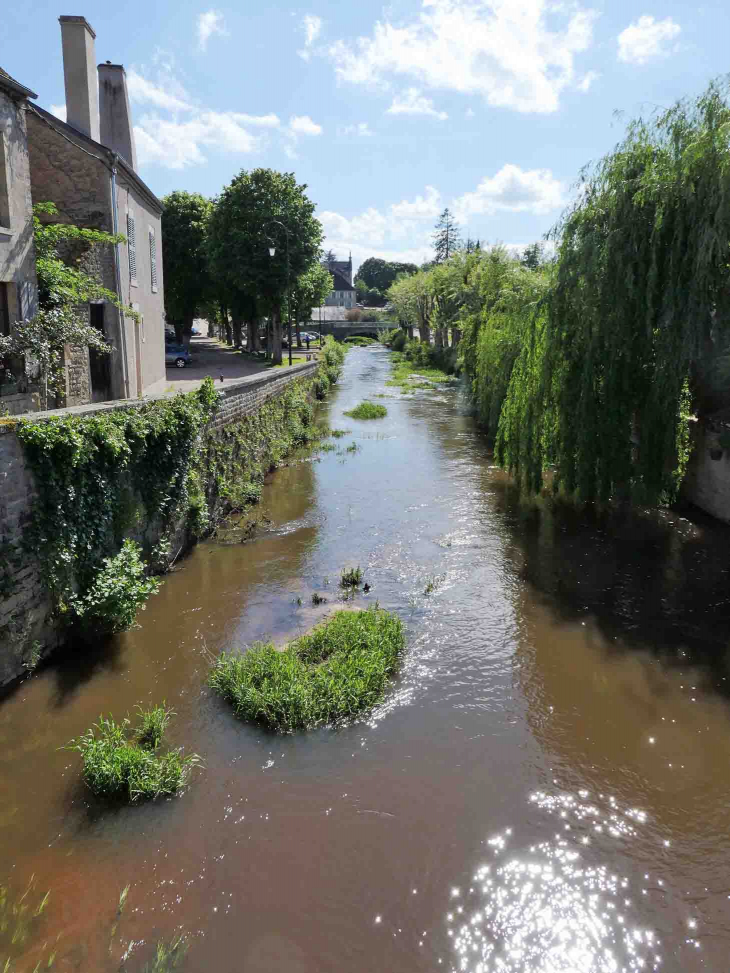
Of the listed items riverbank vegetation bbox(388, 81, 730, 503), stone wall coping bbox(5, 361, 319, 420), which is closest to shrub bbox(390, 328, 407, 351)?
stone wall coping bbox(5, 361, 319, 420)

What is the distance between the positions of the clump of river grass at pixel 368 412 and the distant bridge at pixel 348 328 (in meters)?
63.3

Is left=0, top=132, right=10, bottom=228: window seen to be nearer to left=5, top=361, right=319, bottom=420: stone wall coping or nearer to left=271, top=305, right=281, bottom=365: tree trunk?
left=5, top=361, right=319, bottom=420: stone wall coping

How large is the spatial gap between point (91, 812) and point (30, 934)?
126 cm

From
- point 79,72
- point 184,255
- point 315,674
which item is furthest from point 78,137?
point 184,255

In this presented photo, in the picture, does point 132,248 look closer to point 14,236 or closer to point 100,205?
point 100,205

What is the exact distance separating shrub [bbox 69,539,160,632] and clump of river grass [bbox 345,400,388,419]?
2067 centimetres

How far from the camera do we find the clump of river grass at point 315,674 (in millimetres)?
7496

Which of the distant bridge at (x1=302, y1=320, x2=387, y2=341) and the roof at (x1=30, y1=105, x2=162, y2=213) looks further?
the distant bridge at (x1=302, y1=320, x2=387, y2=341)

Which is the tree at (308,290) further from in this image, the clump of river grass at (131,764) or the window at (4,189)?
the clump of river grass at (131,764)

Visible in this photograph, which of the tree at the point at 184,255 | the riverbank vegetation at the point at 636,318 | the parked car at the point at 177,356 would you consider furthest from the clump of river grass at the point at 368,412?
the tree at the point at 184,255

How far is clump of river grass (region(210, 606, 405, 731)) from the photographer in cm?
750

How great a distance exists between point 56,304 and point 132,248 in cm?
586

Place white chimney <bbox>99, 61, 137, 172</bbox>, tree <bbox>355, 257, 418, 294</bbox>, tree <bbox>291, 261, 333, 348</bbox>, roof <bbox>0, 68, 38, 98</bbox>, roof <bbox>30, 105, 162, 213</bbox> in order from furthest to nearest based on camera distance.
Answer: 1. tree <bbox>355, 257, 418, 294</bbox>
2. tree <bbox>291, 261, 333, 348</bbox>
3. white chimney <bbox>99, 61, 137, 172</bbox>
4. roof <bbox>30, 105, 162, 213</bbox>
5. roof <bbox>0, 68, 38, 98</bbox>

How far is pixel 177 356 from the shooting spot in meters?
36.0
